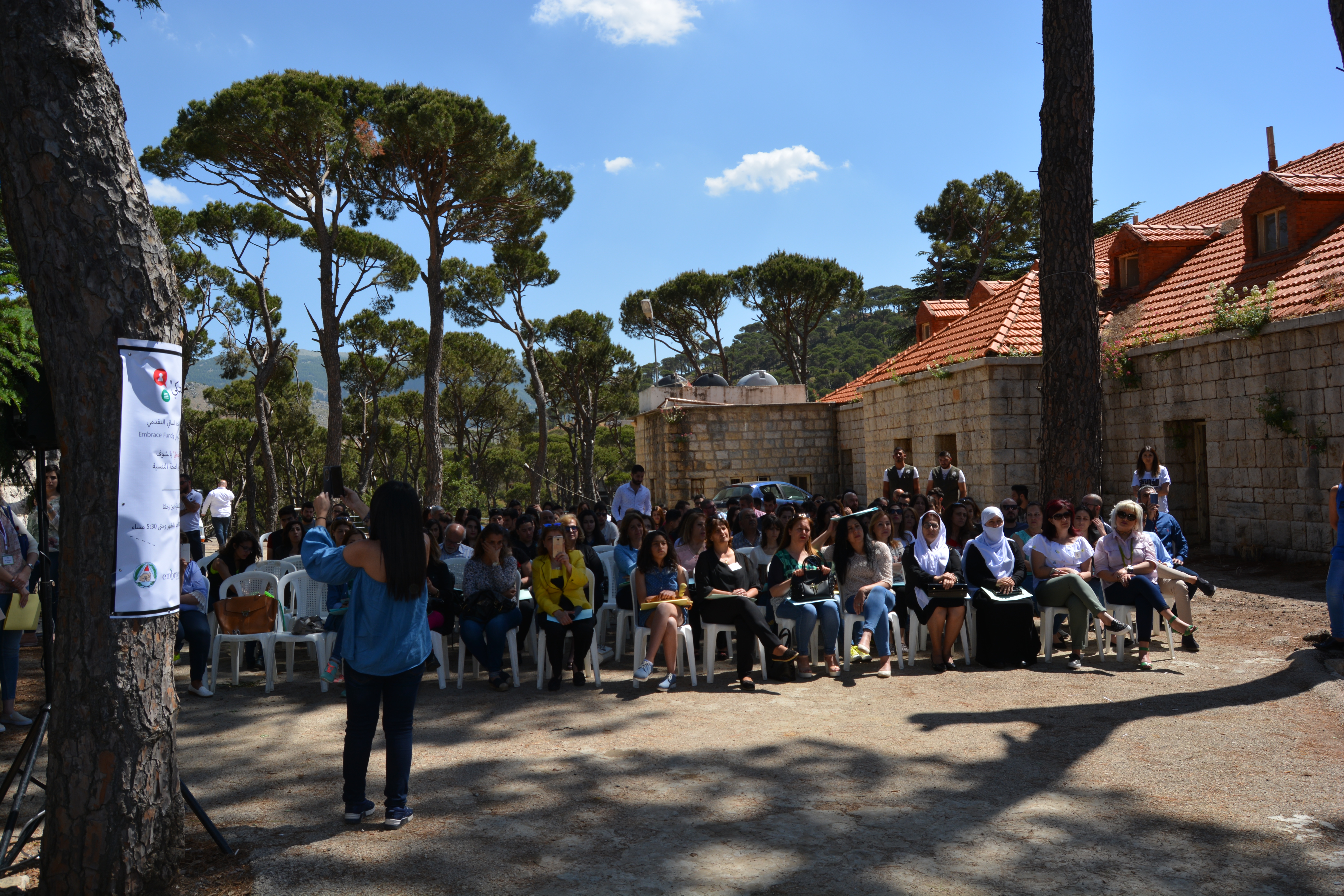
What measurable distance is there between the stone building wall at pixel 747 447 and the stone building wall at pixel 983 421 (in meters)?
6.03

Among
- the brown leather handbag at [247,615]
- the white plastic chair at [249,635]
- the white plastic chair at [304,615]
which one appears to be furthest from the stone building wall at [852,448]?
the brown leather handbag at [247,615]

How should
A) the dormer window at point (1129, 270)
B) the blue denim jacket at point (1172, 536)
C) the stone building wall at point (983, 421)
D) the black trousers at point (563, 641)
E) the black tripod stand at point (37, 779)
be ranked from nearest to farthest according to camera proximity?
1. the black tripod stand at point (37, 779)
2. the black trousers at point (563, 641)
3. the blue denim jacket at point (1172, 536)
4. the stone building wall at point (983, 421)
5. the dormer window at point (1129, 270)

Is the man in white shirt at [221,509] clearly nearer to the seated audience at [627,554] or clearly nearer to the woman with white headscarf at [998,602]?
the seated audience at [627,554]

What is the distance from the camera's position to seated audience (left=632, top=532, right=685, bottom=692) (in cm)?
624

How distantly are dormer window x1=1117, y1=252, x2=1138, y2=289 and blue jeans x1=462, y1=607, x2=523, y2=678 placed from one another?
1365 cm

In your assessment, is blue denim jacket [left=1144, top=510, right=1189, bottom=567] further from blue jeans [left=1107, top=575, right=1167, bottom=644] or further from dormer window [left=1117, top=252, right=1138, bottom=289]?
dormer window [left=1117, top=252, right=1138, bottom=289]

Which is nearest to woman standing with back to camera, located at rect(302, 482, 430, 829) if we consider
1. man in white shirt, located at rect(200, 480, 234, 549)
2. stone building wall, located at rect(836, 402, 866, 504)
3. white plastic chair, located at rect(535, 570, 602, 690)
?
white plastic chair, located at rect(535, 570, 602, 690)

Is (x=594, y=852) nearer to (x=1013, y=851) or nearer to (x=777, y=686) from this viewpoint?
(x=1013, y=851)

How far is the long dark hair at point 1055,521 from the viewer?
690 cm

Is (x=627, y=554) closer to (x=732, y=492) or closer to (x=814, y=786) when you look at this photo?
(x=814, y=786)

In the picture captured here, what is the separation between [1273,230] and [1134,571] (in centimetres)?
910

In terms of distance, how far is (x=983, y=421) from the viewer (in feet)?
47.3

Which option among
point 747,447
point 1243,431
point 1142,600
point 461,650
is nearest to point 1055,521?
point 1142,600

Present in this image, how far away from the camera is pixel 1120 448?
1406 centimetres
